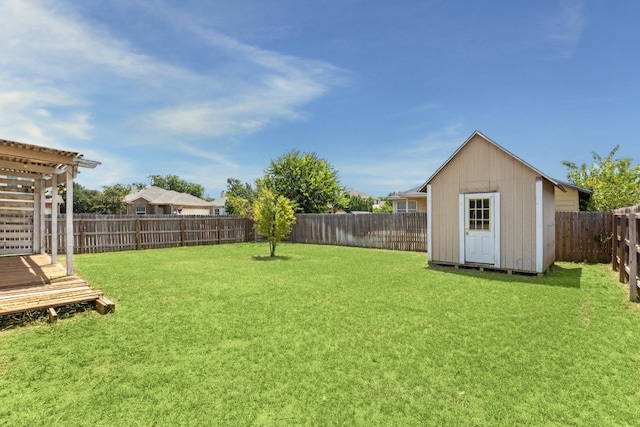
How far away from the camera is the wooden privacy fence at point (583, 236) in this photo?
34.0 ft

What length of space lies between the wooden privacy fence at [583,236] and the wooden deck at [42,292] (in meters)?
13.2

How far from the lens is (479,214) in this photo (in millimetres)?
9352

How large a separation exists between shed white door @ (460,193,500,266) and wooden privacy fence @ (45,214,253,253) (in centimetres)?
1340

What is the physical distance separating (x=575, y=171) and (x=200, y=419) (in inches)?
1016

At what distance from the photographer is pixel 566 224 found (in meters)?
10.9

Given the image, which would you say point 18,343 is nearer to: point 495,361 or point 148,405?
point 148,405

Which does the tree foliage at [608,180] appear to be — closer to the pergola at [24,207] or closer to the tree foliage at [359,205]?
the pergola at [24,207]

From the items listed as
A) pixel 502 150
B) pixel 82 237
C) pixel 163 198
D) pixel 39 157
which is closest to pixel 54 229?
pixel 39 157

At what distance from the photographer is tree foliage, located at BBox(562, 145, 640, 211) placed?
16.1m

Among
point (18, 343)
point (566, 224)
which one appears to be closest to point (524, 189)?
point (566, 224)

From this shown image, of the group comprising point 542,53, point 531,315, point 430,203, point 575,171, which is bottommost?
point 531,315

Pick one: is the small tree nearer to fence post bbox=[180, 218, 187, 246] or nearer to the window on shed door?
fence post bbox=[180, 218, 187, 246]

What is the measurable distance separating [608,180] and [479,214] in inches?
595

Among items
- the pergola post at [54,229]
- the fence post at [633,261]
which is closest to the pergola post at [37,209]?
the pergola post at [54,229]
